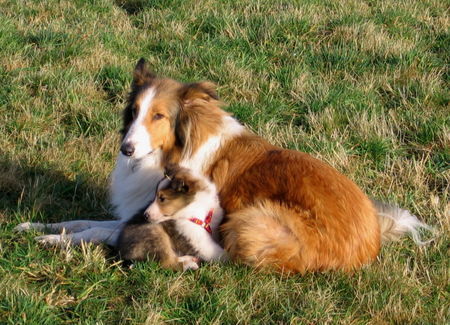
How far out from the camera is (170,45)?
9117mm

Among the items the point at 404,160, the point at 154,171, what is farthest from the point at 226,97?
the point at 154,171

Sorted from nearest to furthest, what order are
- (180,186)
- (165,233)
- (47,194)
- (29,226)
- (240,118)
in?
1. (165,233)
2. (180,186)
3. (29,226)
4. (47,194)
5. (240,118)

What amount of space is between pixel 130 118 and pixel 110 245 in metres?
1.07

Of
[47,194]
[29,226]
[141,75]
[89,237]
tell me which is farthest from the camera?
[47,194]

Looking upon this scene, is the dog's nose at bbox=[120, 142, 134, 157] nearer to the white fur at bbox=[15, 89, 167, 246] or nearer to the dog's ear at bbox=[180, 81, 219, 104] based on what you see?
the white fur at bbox=[15, 89, 167, 246]

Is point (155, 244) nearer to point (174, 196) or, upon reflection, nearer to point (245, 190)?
point (174, 196)

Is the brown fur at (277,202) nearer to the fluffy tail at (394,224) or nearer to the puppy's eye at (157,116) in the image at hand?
the puppy's eye at (157,116)

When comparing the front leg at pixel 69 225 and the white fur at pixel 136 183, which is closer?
the front leg at pixel 69 225

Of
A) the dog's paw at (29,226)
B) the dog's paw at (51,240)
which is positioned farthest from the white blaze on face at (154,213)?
the dog's paw at (29,226)

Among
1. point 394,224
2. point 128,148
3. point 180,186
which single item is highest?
point 128,148

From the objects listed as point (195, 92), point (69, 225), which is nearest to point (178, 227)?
point (69, 225)

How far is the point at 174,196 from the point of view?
4.96 metres

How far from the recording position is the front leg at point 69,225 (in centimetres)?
520

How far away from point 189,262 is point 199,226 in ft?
0.94
